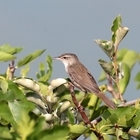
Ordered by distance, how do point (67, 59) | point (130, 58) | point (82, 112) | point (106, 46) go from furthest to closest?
point (67, 59) < point (130, 58) < point (106, 46) < point (82, 112)

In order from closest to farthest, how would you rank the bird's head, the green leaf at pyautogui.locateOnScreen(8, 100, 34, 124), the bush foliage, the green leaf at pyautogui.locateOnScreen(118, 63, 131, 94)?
the green leaf at pyautogui.locateOnScreen(8, 100, 34, 124) → the bush foliage → the green leaf at pyautogui.locateOnScreen(118, 63, 131, 94) → the bird's head

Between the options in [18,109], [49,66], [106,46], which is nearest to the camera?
[18,109]

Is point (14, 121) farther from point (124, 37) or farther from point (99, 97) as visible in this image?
point (124, 37)

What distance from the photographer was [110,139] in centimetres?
351

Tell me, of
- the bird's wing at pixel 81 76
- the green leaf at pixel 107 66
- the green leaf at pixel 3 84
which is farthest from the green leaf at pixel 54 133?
the bird's wing at pixel 81 76

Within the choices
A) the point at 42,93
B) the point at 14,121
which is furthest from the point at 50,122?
the point at 14,121

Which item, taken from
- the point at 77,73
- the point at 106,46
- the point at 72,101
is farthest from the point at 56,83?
the point at 77,73

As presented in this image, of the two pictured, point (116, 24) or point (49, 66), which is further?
point (49, 66)

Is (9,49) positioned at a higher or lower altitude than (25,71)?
higher

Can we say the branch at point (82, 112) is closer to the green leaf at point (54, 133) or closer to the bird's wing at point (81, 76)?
the green leaf at point (54, 133)

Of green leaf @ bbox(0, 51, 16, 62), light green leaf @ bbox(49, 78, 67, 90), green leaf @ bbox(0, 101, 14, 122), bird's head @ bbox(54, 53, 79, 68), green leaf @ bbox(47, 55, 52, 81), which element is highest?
green leaf @ bbox(0, 51, 16, 62)

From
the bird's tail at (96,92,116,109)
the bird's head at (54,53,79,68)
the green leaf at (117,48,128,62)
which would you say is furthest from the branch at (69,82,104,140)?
the bird's head at (54,53,79,68)

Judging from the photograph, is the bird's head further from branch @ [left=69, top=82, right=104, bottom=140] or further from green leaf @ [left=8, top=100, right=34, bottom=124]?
green leaf @ [left=8, top=100, right=34, bottom=124]

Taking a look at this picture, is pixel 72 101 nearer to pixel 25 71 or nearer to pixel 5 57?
pixel 5 57
